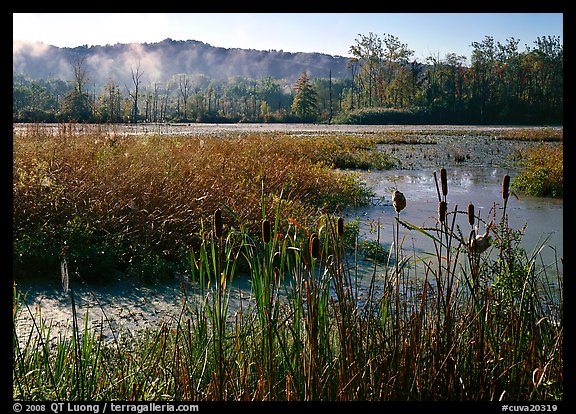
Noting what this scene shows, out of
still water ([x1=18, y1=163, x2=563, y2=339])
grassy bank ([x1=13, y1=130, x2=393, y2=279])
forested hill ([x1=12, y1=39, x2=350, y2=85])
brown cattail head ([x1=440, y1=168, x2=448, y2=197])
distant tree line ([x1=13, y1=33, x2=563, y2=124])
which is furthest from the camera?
forested hill ([x1=12, y1=39, x2=350, y2=85])

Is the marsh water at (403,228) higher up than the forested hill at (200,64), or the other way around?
the forested hill at (200,64)

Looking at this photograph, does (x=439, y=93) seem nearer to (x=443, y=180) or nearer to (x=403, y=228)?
(x=403, y=228)

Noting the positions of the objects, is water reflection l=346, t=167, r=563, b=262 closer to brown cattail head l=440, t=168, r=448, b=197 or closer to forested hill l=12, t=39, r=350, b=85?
brown cattail head l=440, t=168, r=448, b=197

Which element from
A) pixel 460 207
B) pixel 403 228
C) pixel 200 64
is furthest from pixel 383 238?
pixel 200 64

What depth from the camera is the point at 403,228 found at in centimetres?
688

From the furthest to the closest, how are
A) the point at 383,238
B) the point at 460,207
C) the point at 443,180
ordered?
1. the point at 460,207
2. the point at 383,238
3. the point at 443,180

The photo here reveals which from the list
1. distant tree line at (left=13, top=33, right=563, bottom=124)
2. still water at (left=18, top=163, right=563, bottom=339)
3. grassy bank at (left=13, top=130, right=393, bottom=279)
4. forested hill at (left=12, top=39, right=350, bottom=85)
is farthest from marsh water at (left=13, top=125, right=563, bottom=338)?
forested hill at (left=12, top=39, right=350, bottom=85)

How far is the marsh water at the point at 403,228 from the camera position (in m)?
3.94

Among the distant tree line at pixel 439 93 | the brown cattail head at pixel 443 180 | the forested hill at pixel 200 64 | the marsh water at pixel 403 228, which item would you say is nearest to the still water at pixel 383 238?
the marsh water at pixel 403 228

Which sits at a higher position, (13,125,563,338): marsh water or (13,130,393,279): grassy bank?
(13,130,393,279): grassy bank

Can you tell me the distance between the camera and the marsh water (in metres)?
3.94

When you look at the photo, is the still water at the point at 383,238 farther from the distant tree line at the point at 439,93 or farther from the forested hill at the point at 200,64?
the forested hill at the point at 200,64
